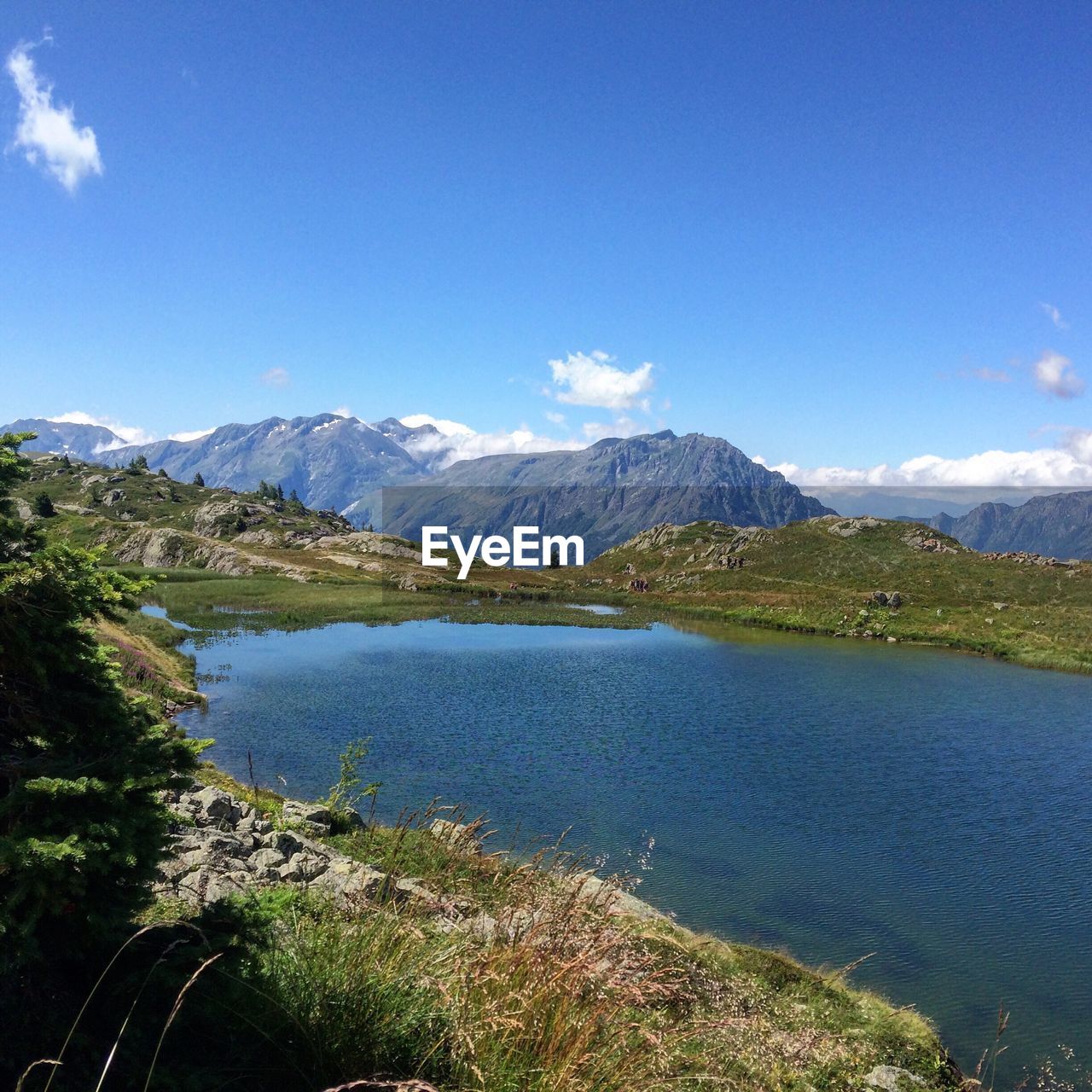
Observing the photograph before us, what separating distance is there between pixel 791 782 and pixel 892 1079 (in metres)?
19.9

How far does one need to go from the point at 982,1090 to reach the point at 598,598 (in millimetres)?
107988

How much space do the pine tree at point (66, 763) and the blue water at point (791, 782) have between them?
16.7 metres

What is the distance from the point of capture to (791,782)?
101 feet

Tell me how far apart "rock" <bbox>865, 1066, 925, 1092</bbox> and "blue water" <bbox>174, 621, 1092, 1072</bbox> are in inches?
144

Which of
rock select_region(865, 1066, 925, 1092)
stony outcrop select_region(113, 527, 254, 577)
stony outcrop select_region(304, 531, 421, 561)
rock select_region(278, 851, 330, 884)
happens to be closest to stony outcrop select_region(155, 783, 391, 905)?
rock select_region(278, 851, 330, 884)

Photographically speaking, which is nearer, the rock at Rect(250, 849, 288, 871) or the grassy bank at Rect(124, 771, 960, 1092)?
the grassy bank at Rect(124, 771, 960, 1092)

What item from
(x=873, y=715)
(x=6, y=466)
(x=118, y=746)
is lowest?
(x=873, y=715)

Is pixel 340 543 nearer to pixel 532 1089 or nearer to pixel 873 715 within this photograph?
pixel 873 715

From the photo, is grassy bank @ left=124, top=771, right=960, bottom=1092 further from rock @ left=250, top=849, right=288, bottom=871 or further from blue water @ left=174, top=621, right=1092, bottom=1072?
blue water @ left=174, top=621, right=1092, bottom=1072

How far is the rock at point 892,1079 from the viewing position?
1144 cm

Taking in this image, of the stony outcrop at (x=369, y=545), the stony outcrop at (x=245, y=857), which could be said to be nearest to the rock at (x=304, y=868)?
the stony outcrop at (x=245, y=857)

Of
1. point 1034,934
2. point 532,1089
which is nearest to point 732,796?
point 1034,934

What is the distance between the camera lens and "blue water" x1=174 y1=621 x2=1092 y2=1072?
729 inches

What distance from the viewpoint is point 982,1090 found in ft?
43.8
